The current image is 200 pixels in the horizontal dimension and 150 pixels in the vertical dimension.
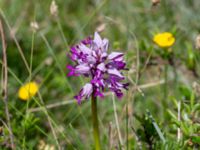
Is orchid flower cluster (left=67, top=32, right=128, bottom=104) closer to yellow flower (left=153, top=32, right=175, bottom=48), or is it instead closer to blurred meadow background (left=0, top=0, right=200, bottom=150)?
blurred meadow background (left=0, top=0, right=200, bottom=150)

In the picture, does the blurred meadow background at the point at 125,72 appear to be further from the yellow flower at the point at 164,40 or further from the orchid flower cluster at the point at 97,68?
the orchid flower cluster at the point at 97,68

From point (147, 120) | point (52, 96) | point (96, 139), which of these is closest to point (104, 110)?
point (52, 96)

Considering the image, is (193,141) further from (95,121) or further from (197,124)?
(95,121)

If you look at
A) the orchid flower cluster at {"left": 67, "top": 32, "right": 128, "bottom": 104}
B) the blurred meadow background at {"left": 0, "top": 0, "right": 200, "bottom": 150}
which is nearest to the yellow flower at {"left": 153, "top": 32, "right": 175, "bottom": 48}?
the blurred meadow background at {"left": 0, "top": 0, "right": 200, "bottom": 150}

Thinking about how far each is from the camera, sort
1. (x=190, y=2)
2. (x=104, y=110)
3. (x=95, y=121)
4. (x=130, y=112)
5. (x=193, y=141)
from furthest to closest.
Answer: (x=190, y=2) → (x=104, y=110) → (x=130, y=112) → (x=193, y=141) → (x=95, y=121)

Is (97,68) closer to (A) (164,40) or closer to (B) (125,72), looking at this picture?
(B) (125,72)

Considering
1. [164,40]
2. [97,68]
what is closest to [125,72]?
[164,40]
